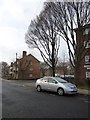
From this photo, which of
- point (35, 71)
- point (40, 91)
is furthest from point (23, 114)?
point (35, 71)

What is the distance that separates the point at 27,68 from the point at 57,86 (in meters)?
66.4

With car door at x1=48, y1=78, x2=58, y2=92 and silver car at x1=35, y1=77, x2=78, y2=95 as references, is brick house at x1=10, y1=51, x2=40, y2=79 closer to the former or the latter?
silver car at x1=35, y1=77, x2=78, y2=95

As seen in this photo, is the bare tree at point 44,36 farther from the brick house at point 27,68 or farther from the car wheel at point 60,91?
the brick house at point 27,68

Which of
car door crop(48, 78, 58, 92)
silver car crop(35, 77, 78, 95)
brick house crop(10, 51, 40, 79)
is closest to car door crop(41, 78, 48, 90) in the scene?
silver car crop(35, 77, 78, 95)

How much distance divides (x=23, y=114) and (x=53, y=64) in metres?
28.0

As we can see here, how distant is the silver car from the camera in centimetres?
1967

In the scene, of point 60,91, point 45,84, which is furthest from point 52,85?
point 60,91

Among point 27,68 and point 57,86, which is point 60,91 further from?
point 27,68

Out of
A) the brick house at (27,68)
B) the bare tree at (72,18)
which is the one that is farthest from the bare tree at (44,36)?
the brick house at (27,68)

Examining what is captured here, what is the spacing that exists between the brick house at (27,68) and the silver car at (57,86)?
59.4 meters

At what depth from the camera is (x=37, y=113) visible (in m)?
10.4

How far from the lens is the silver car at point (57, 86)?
19.7 metres

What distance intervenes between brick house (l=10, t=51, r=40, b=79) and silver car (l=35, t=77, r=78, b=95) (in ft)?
195

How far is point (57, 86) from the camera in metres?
20.3
